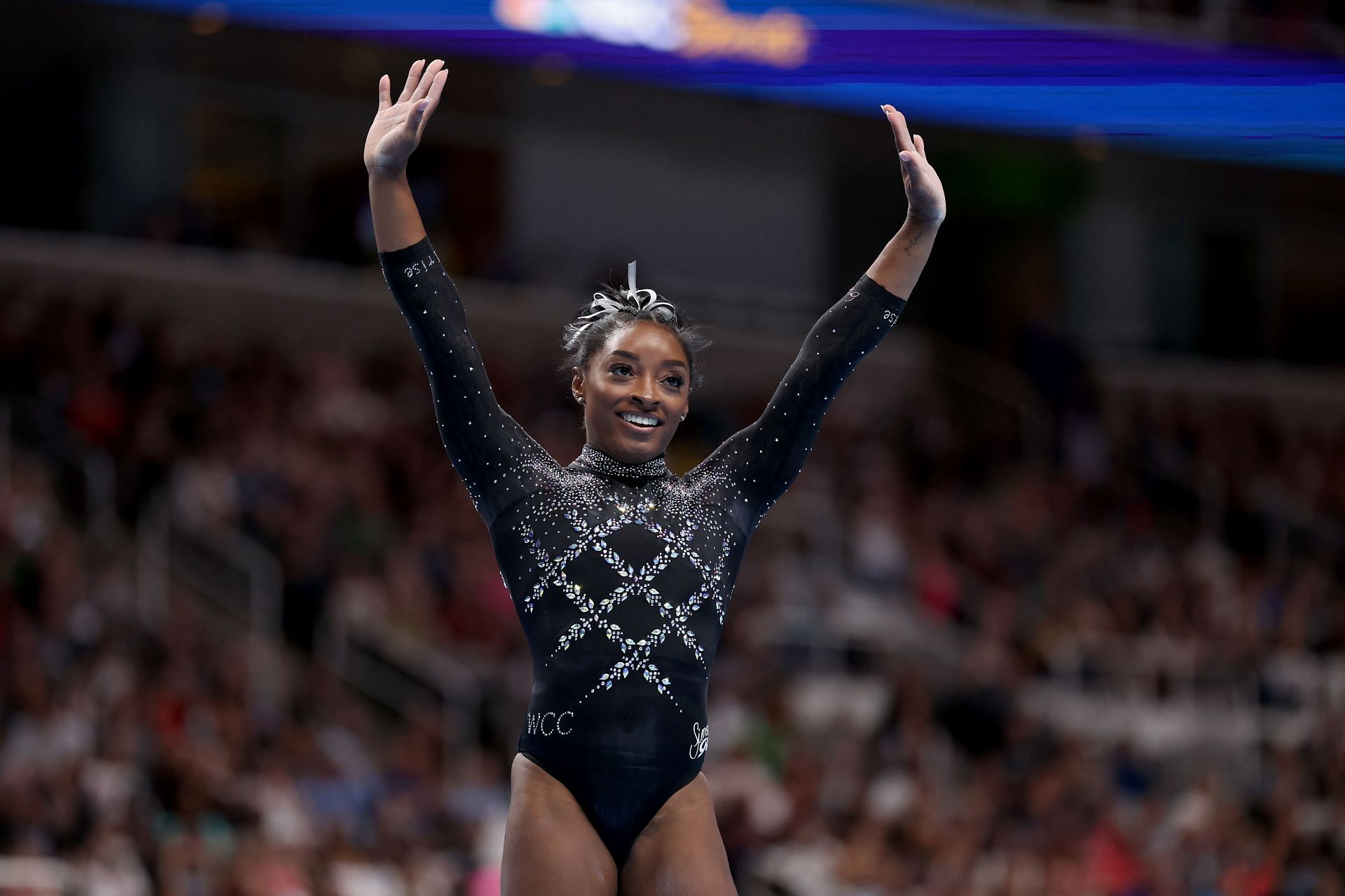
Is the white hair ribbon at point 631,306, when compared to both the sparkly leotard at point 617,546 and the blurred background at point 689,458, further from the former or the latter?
the blurred background at point 689,458

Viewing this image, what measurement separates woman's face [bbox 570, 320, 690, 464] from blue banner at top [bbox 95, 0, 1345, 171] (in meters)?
6.03

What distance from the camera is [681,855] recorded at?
10.8ft

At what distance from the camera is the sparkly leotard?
3373 mm

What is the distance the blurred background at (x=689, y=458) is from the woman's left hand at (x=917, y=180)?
2464 millimetres

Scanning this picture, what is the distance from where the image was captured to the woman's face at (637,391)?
11.7 feet

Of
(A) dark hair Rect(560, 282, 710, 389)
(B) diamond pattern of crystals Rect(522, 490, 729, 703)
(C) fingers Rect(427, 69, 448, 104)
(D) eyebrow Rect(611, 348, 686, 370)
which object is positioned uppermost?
(C) fingers Rect(427, 69, 448, 104)

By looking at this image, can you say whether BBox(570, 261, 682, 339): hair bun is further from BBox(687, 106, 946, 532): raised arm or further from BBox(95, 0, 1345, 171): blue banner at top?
BBox(95, 0, 1345, 171): blue banner at top

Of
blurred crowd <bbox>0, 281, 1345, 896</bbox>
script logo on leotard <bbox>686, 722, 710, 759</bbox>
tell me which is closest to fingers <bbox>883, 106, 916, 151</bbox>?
script logo on leotard <bbox>686, 722, 710, 759</bbox>

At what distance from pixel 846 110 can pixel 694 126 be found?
1.46 meters

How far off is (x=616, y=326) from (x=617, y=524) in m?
0.41

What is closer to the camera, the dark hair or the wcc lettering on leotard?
the wcc lettering on leotard

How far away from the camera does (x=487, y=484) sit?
359 centimetres

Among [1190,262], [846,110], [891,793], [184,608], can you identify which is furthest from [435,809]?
[1190,262]

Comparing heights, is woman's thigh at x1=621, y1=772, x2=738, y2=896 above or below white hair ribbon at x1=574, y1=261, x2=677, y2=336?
below
